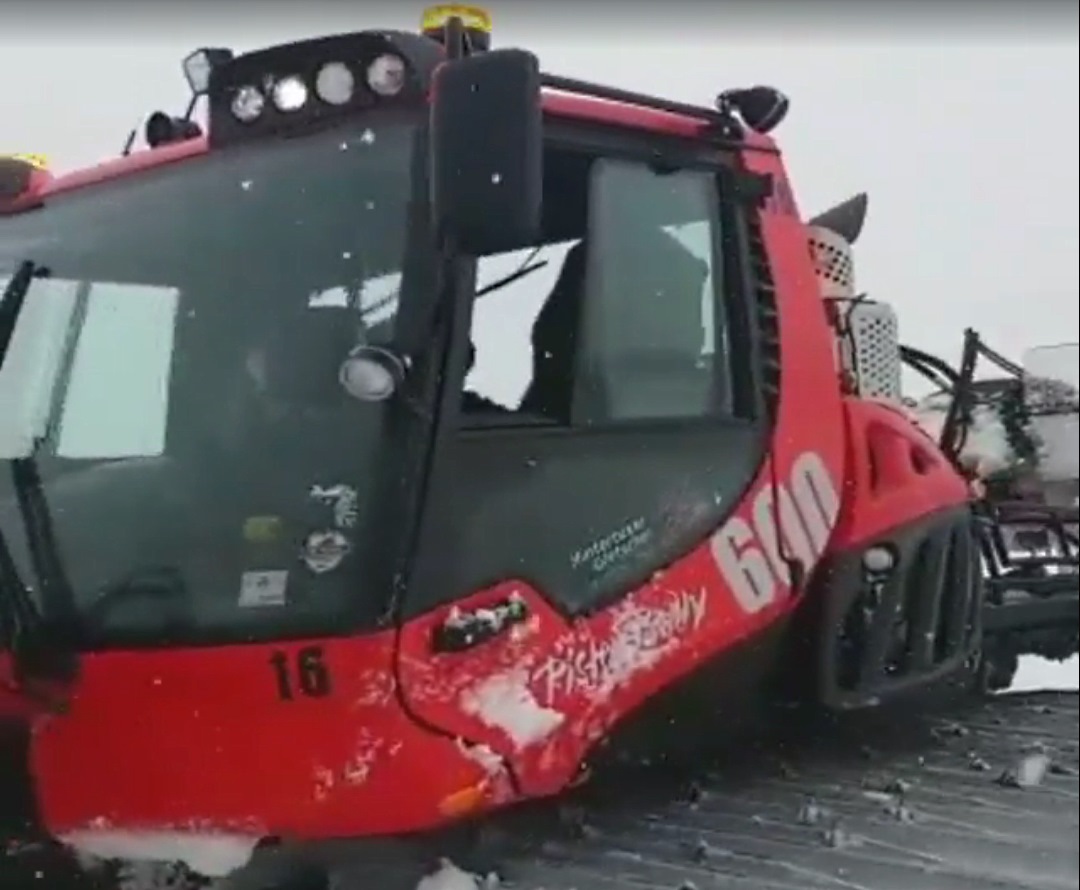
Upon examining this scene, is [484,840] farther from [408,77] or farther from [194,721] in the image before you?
[408,77]

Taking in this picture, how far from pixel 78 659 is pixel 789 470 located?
163 centimetres

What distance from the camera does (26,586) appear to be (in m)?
3.74

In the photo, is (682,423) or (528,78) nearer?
(528,78)

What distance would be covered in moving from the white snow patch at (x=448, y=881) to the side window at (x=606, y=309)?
2.80ft

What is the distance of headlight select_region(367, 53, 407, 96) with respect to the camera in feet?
11.5

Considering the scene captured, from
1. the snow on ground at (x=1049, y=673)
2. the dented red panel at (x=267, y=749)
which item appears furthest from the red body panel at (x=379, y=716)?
the snow on ground at (x=1049, y=673)

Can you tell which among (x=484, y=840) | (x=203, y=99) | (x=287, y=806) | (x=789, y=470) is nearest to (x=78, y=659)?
(x=287, y=806)

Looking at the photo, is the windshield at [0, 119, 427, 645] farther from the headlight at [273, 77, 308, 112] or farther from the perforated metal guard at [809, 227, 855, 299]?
the perforated metal guard at [809, 227, 855, 299]

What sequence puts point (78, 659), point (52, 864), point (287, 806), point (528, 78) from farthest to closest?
point (52, 864), point (78, 659), point (287, 806), point (528, 78)

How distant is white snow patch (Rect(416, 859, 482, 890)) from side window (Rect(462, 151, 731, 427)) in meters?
0.85

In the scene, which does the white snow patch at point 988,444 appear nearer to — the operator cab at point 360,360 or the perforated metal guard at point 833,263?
the perforated metal guard at point 833,263

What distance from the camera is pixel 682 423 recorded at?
3963mm

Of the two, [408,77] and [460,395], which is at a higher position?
[408,77]

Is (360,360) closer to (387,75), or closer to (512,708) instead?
(387,75)
